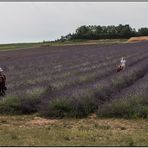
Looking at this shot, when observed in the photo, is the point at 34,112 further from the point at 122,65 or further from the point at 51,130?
the point at 122,65

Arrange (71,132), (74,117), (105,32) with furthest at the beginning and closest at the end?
(105,32) → (74,117) → (71,132)

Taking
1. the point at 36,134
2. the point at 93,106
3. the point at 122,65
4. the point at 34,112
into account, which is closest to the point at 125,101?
the point at 93,106

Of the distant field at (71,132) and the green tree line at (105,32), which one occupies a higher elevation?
the distant field at (71,132)

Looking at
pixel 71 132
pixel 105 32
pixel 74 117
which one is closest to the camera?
pixel 71 132

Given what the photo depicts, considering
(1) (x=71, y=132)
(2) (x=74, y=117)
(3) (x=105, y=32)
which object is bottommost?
(3) (x=105, y=32)

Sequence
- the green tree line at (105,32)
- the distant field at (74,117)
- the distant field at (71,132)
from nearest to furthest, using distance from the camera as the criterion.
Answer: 1. the distant field at (71,132)
2. the distant field at (74,117)
3. the green tree line at (105,32)

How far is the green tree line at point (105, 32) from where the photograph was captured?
103125mm

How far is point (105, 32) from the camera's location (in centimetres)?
10950

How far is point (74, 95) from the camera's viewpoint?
518 inches

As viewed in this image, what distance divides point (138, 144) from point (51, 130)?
2.42m

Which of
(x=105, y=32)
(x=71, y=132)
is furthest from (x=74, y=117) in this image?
(x=105, y=32)

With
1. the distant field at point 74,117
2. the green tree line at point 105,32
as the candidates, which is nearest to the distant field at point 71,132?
the distant field at point 74,117

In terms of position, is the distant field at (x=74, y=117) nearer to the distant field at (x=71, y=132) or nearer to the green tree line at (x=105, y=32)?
the distant field at (x=71, y=132)

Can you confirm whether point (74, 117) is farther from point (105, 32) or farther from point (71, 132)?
point (105, 32)
